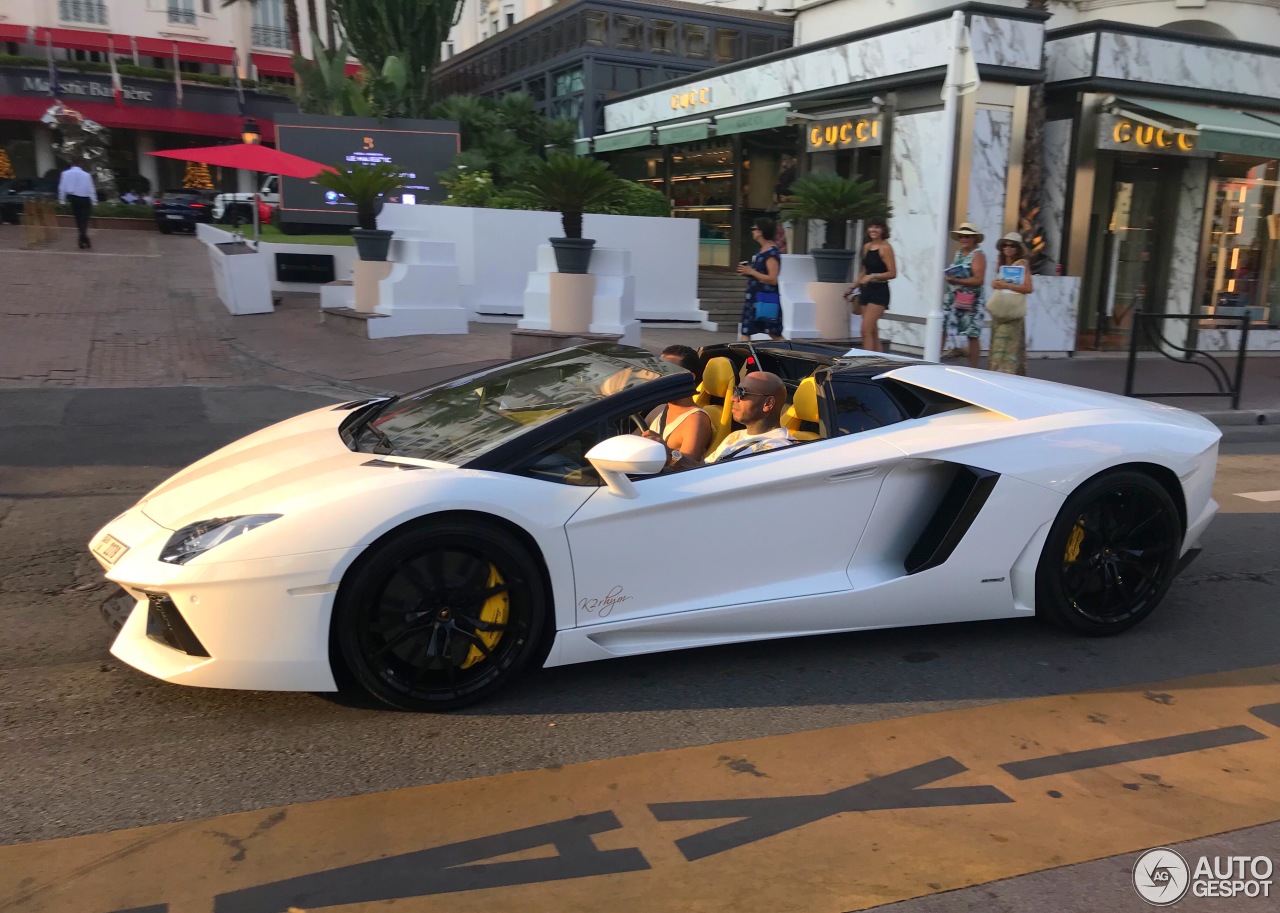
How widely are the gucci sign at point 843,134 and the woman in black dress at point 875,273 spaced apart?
18.0ft

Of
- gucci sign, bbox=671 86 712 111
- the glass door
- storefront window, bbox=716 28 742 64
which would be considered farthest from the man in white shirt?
storefront window, bbox=716 28 742 64

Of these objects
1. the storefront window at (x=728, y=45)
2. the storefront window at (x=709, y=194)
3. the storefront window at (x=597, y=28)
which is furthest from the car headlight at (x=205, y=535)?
the storefront window at (x=728, y=45)

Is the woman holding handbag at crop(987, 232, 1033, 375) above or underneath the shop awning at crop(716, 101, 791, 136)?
underneath

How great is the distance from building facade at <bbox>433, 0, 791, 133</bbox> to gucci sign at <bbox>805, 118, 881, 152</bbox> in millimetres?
8968

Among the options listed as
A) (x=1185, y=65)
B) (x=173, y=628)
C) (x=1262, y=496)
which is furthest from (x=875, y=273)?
(x=173, y=628)

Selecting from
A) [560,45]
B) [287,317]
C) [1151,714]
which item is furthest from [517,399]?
[560,45]

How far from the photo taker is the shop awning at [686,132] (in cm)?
1944

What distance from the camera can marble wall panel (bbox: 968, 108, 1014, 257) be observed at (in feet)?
47.8

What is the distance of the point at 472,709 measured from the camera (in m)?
3.68

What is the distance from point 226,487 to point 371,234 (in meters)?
11.4

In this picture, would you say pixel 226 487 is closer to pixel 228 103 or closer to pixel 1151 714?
pixel 1151 714

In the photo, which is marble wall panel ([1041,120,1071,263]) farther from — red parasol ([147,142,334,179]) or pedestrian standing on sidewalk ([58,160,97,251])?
pedestrian standing on sidewalk ([58,160,97,251])

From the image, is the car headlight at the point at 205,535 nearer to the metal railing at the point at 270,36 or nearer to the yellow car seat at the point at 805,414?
the yellow car seat at the point at 805,414

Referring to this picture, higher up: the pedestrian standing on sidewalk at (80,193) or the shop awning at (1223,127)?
the shop awning at (1223,127)
